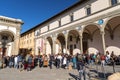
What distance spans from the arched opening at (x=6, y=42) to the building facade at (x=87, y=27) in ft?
24.1

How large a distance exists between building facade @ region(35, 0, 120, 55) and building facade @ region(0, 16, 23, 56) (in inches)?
262

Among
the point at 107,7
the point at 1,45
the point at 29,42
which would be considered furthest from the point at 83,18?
the point at 29,42

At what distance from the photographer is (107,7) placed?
16.2m

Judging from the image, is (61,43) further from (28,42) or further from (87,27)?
(28,42)

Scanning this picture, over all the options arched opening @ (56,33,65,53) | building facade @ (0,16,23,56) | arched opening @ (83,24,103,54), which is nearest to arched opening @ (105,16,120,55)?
arched opening @ (83,24,103,54)

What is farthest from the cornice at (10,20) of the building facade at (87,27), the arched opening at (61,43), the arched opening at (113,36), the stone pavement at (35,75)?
the arched opening at (113,36)

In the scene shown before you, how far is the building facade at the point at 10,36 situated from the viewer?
24008 mm

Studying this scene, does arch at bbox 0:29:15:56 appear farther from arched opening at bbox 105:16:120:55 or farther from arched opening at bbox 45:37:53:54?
arched opening at bbox 105:16:120:55

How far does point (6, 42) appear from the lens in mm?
24844

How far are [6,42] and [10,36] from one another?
4.60 feet

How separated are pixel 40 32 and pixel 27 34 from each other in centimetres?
816

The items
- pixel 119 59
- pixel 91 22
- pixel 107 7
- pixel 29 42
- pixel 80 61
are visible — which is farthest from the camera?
pixel 29 42

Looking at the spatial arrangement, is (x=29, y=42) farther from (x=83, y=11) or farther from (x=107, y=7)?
(x=107, y=7)

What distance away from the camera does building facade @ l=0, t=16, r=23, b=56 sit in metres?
24.0
